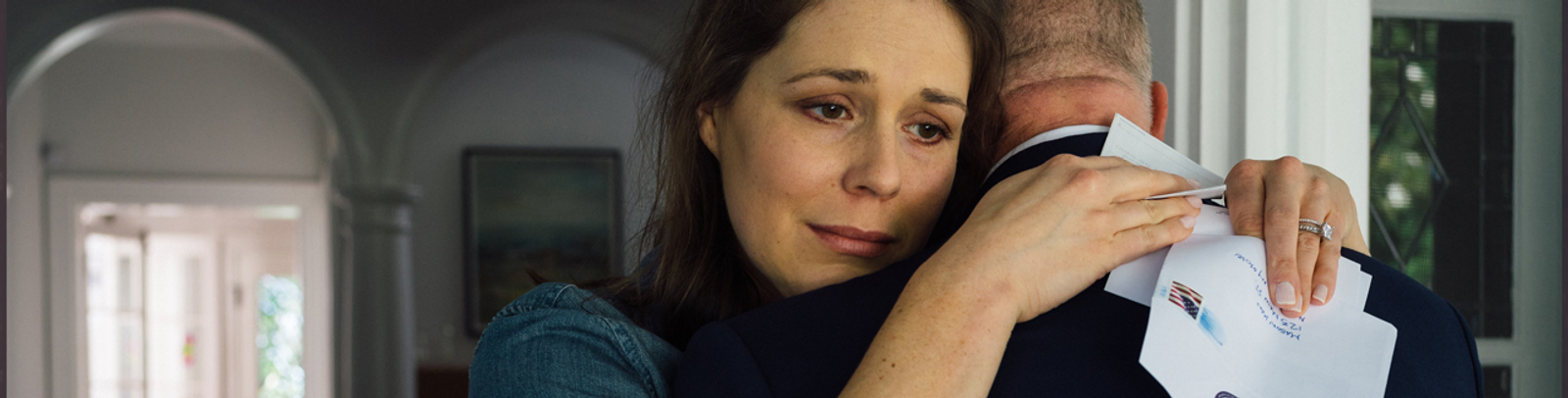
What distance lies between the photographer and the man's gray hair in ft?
3.22

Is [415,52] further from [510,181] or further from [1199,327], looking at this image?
[1199,327]

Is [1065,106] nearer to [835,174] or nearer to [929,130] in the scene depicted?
[929,130]

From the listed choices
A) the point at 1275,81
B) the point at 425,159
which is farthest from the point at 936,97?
the point at 425,159

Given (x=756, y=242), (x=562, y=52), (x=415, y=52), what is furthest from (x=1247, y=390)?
(x=562, y=52)

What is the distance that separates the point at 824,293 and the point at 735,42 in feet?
1.12

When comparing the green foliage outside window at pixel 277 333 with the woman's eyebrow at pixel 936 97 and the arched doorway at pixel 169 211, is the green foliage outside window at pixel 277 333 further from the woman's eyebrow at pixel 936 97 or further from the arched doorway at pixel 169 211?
the woman's eyebrow at pixel 936 97

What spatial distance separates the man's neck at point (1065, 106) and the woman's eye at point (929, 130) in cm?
10

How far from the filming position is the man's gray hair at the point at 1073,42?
981mm

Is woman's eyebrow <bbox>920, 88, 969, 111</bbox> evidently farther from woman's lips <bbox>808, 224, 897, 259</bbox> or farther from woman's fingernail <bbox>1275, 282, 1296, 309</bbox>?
woman's fingernail <bbox>1275, 282, 1296, 309</bbox>

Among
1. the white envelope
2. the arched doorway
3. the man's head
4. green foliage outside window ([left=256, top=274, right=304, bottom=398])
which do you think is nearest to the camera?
the white envelope

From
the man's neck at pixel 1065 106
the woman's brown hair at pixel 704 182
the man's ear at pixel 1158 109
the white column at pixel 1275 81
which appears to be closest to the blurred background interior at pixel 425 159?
the white column at pixel 1275 81

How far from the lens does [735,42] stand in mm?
999

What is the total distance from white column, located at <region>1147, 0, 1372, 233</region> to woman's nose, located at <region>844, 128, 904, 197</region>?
61cm

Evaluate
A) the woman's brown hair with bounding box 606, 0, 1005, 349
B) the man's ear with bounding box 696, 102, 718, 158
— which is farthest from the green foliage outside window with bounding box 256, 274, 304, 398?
the man's ear with bounding box 696, 102, 718, 158
